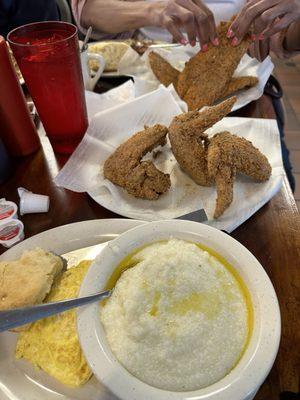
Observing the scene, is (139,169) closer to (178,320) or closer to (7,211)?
(7,211)

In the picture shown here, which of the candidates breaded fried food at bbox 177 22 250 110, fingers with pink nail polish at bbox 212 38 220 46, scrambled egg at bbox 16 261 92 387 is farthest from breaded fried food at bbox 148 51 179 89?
scrambled egg at bbox 16 261 92 387

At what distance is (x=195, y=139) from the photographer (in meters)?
0.93

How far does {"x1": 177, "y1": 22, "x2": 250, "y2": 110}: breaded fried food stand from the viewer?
1.21 meters

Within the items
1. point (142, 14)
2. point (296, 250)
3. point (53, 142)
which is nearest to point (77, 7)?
point (142, 14)

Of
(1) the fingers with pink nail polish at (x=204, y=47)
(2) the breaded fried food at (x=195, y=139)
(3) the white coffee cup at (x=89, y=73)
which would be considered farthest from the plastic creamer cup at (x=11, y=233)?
(1) the fingers with pink nail polish at (x=204, y=47)

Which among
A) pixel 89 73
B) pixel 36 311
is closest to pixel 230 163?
pixel 36 311

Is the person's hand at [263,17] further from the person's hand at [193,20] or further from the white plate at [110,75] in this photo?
the white plate at [110,75]

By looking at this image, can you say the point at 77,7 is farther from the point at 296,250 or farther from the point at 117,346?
the point at 117,346

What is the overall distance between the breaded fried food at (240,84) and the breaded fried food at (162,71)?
215 millimetres

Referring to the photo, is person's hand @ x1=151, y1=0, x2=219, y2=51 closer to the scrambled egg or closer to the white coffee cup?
the white coffee cup

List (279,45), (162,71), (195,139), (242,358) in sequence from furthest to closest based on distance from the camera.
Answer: (279,45) → (162,71) → (195,139) → (242,358)

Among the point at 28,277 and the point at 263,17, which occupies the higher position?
the point at 263,17

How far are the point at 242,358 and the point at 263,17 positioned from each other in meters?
1.16

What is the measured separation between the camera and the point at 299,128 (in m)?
2.76
